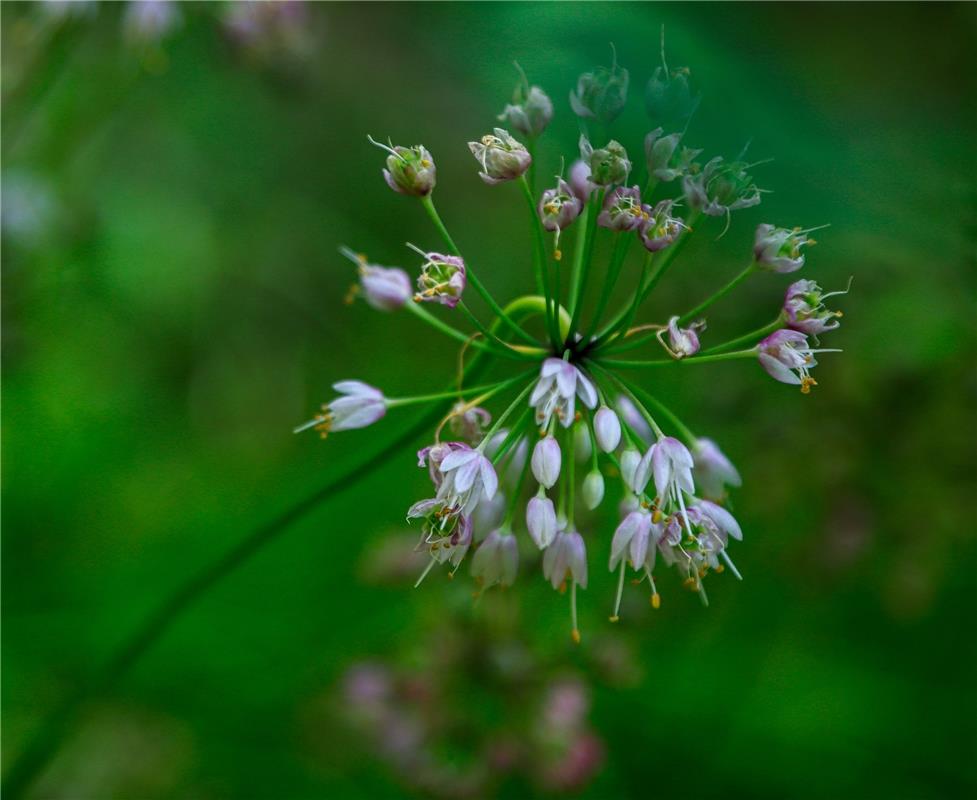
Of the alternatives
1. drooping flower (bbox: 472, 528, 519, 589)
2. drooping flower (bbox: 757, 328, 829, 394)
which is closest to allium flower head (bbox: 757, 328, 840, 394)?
drooping flower (bbox: 757, 328, 829, 394)

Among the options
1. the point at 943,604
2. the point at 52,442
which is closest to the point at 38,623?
the point at 52,442

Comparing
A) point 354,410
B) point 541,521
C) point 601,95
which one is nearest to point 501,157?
point 601,95

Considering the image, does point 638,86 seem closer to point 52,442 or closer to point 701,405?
point 701,405

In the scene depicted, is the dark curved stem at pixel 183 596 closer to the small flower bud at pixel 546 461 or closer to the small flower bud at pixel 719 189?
the small flower bud at pixel 546 461

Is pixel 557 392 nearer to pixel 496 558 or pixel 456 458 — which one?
pixel 456 458

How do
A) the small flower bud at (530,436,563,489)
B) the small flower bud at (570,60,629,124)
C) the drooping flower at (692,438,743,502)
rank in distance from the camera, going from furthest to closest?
1. the drooping flower at (692,438,743,502)
2. the small flower bud at (570,60,629,124)
3. the small flower bud at (530,436,563,489)

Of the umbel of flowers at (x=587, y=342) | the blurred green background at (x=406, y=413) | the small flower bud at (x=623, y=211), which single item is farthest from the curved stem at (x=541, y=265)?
the blurred green background at (x=406, y=413)

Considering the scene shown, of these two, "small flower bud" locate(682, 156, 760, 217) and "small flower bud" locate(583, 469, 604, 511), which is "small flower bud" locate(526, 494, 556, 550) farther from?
"small flower bud" locate(682, 156, 760, 217)
